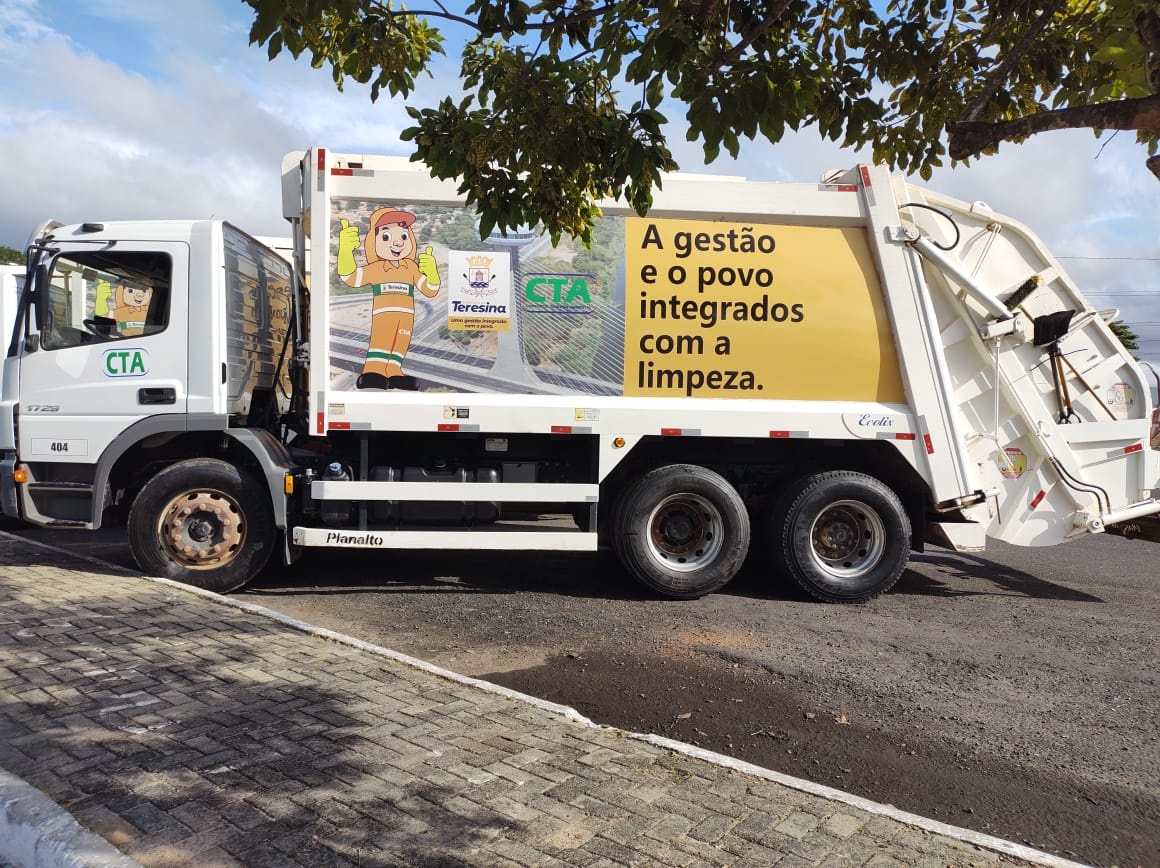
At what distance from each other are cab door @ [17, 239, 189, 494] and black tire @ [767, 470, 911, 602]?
455cm

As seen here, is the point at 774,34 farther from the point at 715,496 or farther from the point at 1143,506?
the point at 1143,506

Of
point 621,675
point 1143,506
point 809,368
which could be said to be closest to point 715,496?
point 809,368

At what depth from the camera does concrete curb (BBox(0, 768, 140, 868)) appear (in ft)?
8.71

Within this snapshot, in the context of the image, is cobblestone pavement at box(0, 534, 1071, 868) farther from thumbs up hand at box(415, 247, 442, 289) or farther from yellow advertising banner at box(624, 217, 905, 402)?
yellow advertising banner at box(624, 217, 905, 402)

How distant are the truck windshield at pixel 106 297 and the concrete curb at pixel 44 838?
13.3 feet

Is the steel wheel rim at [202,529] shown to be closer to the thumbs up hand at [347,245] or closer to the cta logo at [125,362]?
the cta logo at [125,362]

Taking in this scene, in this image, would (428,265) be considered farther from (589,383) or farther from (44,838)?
(44,838)

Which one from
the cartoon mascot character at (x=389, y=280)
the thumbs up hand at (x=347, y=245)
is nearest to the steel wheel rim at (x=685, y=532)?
the cartoon mascot character at (x=389, y=280)

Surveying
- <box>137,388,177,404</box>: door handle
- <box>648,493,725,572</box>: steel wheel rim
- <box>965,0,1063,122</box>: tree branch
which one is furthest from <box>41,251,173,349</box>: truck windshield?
<box>965,0,1063,122</box>: tree branch

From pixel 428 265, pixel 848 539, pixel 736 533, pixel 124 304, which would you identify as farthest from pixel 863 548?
pixel 124 304

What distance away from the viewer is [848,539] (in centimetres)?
664

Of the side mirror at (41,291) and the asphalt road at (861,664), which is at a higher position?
the side mirror at (41,291)

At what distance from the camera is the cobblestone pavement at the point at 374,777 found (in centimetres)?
280

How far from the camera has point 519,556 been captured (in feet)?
26.1
